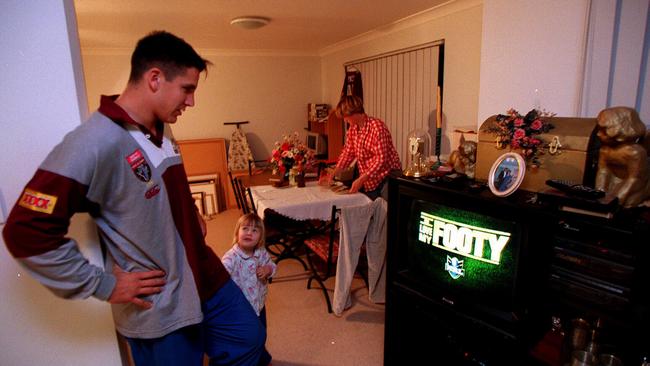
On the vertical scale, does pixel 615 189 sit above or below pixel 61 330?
above

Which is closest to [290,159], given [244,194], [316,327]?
[244,194]

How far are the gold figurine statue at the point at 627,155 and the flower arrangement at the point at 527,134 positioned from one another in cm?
20

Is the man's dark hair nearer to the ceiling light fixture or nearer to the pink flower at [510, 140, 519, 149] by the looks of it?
the pink flower at [510, 140, 519, 149]

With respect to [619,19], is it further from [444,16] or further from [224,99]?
[224,99]

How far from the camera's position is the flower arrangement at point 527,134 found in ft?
4.83

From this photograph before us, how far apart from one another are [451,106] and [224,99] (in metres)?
3.84

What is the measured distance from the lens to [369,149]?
3.27 meters

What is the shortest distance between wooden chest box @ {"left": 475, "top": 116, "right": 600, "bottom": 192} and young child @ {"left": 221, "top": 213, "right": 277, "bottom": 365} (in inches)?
54.7

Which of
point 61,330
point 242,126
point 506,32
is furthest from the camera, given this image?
point 242,126

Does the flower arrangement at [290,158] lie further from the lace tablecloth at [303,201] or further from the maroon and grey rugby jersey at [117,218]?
the maroon and grey rugby jersey at [117,218]

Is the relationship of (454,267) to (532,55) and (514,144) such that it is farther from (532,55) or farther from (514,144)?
(532,55)

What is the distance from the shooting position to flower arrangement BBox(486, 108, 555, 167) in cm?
147

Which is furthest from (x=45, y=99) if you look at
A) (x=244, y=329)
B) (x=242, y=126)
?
(x=242, y=126)

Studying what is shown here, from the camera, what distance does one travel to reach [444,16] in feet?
11.4
